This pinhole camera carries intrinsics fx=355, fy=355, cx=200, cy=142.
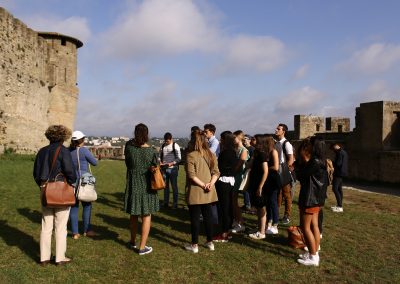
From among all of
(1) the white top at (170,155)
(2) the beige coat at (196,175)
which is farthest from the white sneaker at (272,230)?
(1) the white top at (170,155)

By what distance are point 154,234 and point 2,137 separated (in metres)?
17.3

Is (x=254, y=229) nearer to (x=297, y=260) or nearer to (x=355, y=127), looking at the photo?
(x=297, y=260)

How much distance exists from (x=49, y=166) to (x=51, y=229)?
0.84 meters

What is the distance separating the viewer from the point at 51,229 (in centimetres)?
463

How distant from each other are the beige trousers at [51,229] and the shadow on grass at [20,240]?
34cm

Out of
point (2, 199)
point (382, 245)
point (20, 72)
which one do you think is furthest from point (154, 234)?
A: point (20, 72)

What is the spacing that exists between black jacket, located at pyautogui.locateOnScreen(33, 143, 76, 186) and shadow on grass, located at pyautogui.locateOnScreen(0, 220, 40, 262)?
4.01ft

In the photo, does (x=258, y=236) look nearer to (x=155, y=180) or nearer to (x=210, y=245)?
(x=210, y=245)

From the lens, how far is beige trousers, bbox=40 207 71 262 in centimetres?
458

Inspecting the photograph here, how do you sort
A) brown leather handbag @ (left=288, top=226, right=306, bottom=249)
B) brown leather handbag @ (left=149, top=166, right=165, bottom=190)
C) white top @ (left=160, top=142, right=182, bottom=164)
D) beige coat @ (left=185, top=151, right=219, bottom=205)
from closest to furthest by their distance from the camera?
brown leather handbag @ (left=149, top=166, right=165, bottom=190) → beige coat @ (left=185, top=151, right=219, bottom=205) → brown leather handbag @ (left=288, top=226, right=306, bottom=249) → white top @ (left=160, top=142, right=182, bottom=164)

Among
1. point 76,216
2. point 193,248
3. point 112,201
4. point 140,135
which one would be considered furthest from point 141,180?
point 112,201

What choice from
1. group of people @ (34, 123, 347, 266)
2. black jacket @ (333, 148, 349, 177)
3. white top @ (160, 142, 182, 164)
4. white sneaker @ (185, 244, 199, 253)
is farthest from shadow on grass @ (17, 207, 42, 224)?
black jacket @ (333, 148, 349, 177)

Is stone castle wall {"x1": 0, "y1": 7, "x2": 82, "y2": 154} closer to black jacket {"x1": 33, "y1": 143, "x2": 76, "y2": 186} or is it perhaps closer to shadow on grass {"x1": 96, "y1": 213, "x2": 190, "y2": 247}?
shadow on grass {"x1": 96, "y1": 213, "x2": 190, "y2": 247}

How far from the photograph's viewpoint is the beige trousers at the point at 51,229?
458 cm
